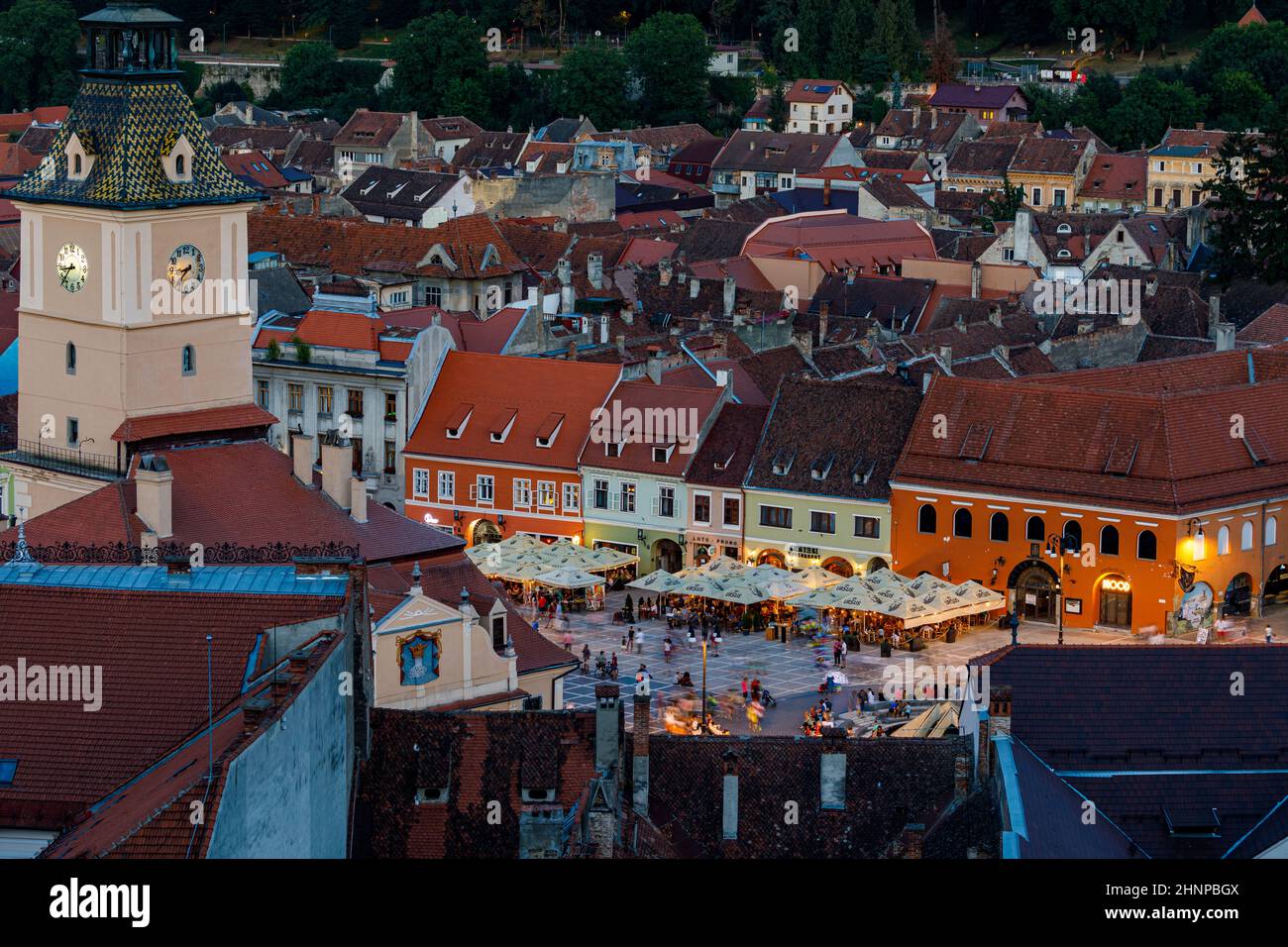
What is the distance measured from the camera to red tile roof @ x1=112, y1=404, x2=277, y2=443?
206 feet

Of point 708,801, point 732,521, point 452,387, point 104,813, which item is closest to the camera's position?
point 104,813

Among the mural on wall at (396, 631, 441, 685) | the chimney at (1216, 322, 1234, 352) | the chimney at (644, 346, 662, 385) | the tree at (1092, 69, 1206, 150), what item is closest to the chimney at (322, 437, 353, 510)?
the mural on wall at (396, 631, 441, 685)

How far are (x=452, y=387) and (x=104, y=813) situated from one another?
57.8 metres

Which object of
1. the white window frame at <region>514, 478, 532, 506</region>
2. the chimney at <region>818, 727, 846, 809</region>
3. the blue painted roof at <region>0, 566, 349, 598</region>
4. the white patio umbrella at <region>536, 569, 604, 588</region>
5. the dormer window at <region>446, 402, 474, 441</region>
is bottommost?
the white patio umbrella at <region>536, 569, 604, 588</region>

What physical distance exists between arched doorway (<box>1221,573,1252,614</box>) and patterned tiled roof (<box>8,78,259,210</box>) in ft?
105

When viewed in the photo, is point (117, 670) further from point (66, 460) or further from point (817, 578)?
point (817, 578)

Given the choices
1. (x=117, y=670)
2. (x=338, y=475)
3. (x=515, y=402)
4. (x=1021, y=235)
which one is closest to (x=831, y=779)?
(x=117, y=670)

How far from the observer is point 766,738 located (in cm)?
4706

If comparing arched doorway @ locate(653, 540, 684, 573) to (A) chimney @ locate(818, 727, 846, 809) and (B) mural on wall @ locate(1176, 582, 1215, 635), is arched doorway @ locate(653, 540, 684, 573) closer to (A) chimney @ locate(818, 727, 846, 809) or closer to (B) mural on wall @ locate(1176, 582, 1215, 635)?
(B) mural on wall @ locate(1176, 582, 1215, 635)

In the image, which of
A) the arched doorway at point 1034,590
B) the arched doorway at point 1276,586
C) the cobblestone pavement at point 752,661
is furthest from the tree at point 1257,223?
the cobblestone pavement at point 752,661

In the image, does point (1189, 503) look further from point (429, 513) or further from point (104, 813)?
point (104, 813)

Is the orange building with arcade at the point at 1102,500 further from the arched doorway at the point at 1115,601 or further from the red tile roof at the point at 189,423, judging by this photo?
the red tile roof at the point at 189,423

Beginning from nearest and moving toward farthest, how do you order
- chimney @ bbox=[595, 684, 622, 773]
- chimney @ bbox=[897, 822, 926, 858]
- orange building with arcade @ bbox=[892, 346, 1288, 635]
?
chimney @ bbox=[897, 822, 926, 858] < chimney @ bbox=[595, 684, 622, 773] < orange building with arcade @ bbox=[892, 346, 1288, 635]
